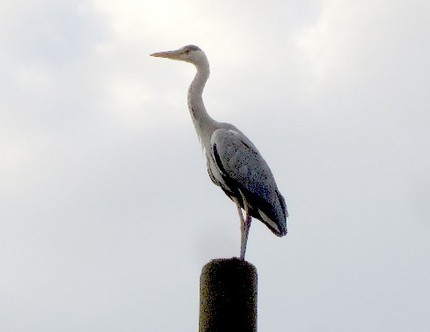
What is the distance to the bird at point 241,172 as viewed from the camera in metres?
10.1

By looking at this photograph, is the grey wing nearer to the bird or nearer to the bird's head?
the bird

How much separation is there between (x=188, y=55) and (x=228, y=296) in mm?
5802

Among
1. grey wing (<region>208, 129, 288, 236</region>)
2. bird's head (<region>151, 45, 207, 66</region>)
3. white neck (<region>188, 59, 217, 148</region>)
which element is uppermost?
bird's head (<region>151, 45, 207, 66</region>)

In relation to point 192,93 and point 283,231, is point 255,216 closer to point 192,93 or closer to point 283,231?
point 283,231

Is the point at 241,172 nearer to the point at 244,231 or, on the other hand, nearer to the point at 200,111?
the point at 244,231

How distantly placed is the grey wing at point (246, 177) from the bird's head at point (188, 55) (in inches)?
44.8

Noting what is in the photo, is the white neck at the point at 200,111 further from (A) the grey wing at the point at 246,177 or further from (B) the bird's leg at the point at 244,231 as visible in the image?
(B) the bird's leg at the point at 244,231

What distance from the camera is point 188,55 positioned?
11547mm

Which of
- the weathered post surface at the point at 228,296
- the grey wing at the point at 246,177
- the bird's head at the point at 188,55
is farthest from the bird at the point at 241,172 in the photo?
the weathered post surface at the point at 228,296

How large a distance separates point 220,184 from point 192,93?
1.22 meters

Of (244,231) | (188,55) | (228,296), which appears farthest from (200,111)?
(228,296)

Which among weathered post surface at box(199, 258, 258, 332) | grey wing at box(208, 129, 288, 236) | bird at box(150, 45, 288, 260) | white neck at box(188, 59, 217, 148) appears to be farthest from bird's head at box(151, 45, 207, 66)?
weathered post surface at box(199, 258, 258, 332)

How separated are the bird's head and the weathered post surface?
5417 mm

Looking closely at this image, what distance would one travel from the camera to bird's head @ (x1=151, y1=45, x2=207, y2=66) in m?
11.5
